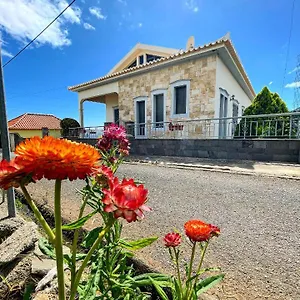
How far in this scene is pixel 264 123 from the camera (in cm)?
596

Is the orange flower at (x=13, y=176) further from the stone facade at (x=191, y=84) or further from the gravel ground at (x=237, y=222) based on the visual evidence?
the stone facade at (x=191, y=84)

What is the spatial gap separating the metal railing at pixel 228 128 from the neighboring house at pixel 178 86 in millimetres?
53

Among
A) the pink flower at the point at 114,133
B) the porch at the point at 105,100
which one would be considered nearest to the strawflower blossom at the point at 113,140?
the pink flower at the point at 114,133

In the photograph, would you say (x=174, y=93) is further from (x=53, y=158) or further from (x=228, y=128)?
(x=53, y=158)

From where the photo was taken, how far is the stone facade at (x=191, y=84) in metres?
7.20

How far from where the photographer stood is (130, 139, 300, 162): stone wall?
5.03m

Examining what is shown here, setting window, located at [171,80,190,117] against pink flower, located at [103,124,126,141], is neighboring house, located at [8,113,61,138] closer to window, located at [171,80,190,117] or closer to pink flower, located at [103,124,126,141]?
window, located at [171,80,190,117]

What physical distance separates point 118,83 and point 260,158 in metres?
7.45

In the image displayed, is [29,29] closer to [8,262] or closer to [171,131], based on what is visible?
[171,131]

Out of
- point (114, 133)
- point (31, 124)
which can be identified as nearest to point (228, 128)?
point (114, 133)

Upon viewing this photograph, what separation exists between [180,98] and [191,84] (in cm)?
77

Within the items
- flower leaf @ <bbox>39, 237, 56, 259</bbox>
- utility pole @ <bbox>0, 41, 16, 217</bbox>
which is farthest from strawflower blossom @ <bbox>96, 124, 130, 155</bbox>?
utility pole @ <bbox>0, 41, 16, 217</bbox>

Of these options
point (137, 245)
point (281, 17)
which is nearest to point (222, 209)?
point (137, 245)

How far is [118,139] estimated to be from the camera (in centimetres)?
129
